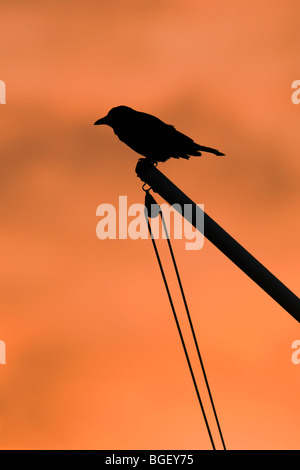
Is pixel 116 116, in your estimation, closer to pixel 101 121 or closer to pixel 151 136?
pixel 101 121

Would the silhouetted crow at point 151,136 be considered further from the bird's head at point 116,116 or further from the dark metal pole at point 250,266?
the dark metal pole at point 250,266

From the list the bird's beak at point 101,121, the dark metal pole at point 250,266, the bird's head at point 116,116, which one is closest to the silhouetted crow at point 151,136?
the bird's head at point 116,116

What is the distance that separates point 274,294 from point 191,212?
0.96m

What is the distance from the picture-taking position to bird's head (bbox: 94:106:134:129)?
28.3 feet

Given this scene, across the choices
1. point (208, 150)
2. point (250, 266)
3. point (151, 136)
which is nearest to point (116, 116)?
point (151, 136)

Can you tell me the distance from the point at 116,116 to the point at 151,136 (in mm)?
1130

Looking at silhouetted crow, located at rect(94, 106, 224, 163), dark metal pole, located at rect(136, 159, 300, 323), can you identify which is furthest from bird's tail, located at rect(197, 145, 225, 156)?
dark metal pole, located at rect(136, 159, 300, 323)

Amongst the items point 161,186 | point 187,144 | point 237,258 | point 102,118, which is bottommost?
point 237,258

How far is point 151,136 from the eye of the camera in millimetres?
7973

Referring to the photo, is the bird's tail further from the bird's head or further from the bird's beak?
the bird's beak

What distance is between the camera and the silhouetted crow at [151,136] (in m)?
7.85
